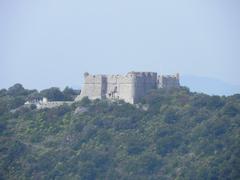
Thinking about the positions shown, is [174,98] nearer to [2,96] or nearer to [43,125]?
[43,125]

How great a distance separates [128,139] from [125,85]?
6015mm

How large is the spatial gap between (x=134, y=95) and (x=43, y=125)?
5.45 meters

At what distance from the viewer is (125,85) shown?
3799 inches

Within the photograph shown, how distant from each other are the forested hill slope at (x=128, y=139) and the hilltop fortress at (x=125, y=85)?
2.53ft

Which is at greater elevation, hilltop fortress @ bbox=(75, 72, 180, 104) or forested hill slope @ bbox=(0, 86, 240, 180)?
hilltop fortress @ bbox=(75, 72, 180, 104)

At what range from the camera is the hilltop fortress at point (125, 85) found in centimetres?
9631

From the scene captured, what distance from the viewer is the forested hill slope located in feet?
287

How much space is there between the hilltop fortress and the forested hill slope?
772 millimetres

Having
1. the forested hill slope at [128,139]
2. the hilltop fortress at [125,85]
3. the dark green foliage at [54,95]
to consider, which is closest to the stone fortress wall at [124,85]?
the hilltop fortress at [125,85]

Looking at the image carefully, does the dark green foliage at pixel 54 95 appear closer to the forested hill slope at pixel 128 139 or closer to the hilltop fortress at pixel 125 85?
the hilltop fortress at pixel 125 85

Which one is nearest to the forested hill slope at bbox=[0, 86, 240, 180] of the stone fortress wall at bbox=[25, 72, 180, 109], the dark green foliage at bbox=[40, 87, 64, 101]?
the stone fortress wall at bbox=[25, 72, 180, 109]

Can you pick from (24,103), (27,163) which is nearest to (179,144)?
(27,163)

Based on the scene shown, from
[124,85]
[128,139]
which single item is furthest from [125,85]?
[128,139]

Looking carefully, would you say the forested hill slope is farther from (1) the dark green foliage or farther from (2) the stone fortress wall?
(1) the dark green foliage
